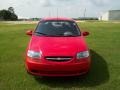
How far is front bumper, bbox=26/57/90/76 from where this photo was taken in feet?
23.9

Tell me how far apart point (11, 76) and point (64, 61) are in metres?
1.73

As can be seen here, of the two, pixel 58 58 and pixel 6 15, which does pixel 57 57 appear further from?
pixel 6 15

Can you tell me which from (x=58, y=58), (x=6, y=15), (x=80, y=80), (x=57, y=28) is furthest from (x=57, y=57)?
(x=6, y=15)

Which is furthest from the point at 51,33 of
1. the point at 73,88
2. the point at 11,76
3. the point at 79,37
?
the point at 73,88

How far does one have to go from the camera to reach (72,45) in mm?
7902

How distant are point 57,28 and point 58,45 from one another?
62.2 inches

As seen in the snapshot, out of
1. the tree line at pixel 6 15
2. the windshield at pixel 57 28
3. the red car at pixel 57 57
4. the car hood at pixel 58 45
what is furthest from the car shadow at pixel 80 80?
the tree line at pixel 6 15

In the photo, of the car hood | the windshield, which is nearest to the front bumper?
the car hood

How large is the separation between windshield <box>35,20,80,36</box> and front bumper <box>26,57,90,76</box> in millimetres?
1743

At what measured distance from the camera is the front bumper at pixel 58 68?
730 centimetres

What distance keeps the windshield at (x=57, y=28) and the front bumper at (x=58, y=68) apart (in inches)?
68.6

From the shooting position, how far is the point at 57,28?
938cm

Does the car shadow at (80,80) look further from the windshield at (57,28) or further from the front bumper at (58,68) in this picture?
the windshield at (57,28)

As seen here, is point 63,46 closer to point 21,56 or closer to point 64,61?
point 64,61
